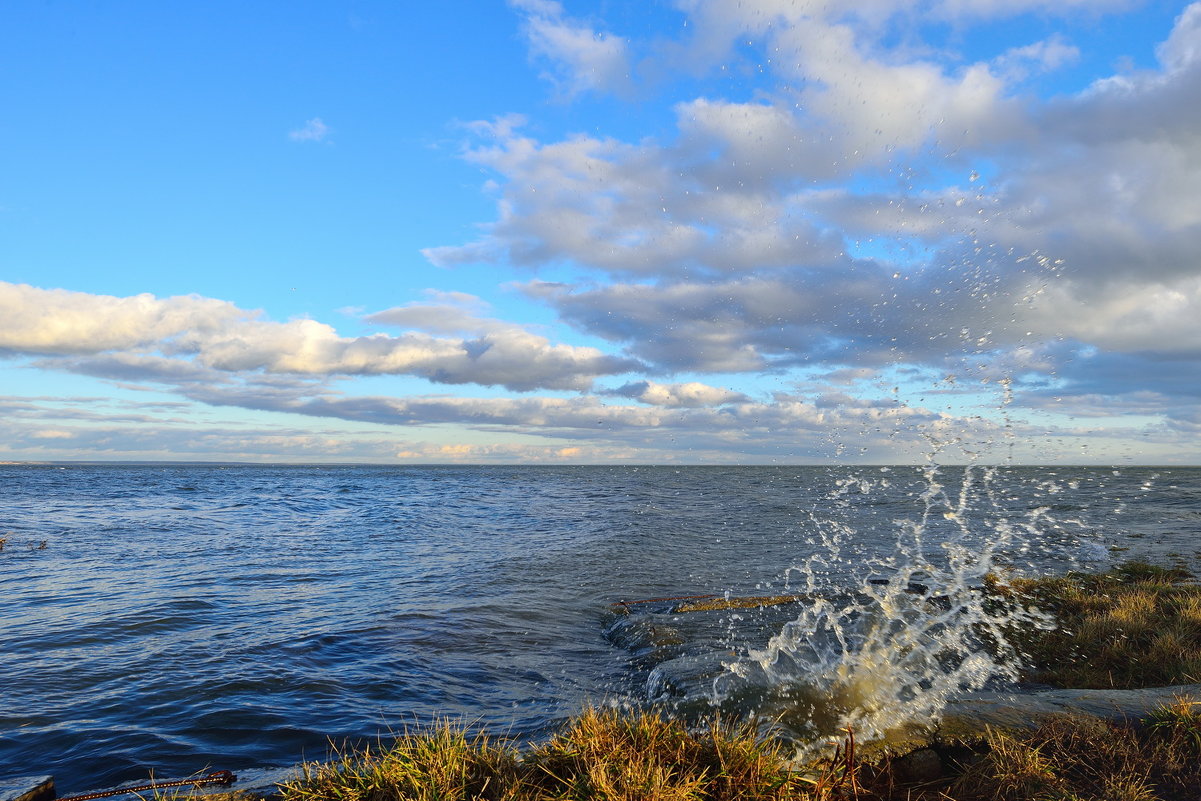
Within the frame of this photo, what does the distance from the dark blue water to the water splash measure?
5.17 feet

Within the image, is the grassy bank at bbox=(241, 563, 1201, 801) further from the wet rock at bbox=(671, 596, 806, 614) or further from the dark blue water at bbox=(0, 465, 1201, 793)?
the wet rock at bbox=(671, 596, 806, 614)

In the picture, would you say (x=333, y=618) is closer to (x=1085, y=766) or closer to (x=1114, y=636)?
(x=1085, y=766)

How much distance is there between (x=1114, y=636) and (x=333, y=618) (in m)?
14.3

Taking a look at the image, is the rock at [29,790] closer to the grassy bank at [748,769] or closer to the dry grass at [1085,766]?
the grassy bank at [748,769]

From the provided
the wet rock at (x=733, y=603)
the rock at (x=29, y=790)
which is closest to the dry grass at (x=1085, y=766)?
the rock at (x=29, y=790)

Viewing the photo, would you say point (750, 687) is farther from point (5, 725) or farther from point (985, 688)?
point (5, 725)

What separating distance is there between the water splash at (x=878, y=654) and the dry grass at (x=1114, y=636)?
509 millimetres

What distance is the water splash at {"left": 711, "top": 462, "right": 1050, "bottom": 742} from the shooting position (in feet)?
22.1

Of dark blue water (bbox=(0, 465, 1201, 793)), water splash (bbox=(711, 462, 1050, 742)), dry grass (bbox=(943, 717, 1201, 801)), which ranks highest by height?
dry grass (bbox=(943, 717, 1201, 801))

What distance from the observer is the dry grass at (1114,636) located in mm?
8906

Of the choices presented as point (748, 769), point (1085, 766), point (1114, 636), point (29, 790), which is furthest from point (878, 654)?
point (29, 790)

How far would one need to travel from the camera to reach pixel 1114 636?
1018 centimetres

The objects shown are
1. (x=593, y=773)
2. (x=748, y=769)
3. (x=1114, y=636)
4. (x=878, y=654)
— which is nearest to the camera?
(x=593, y=773)

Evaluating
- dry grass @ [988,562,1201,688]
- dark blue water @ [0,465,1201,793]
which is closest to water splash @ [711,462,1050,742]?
dry grass @ [988,562,1201,688]
